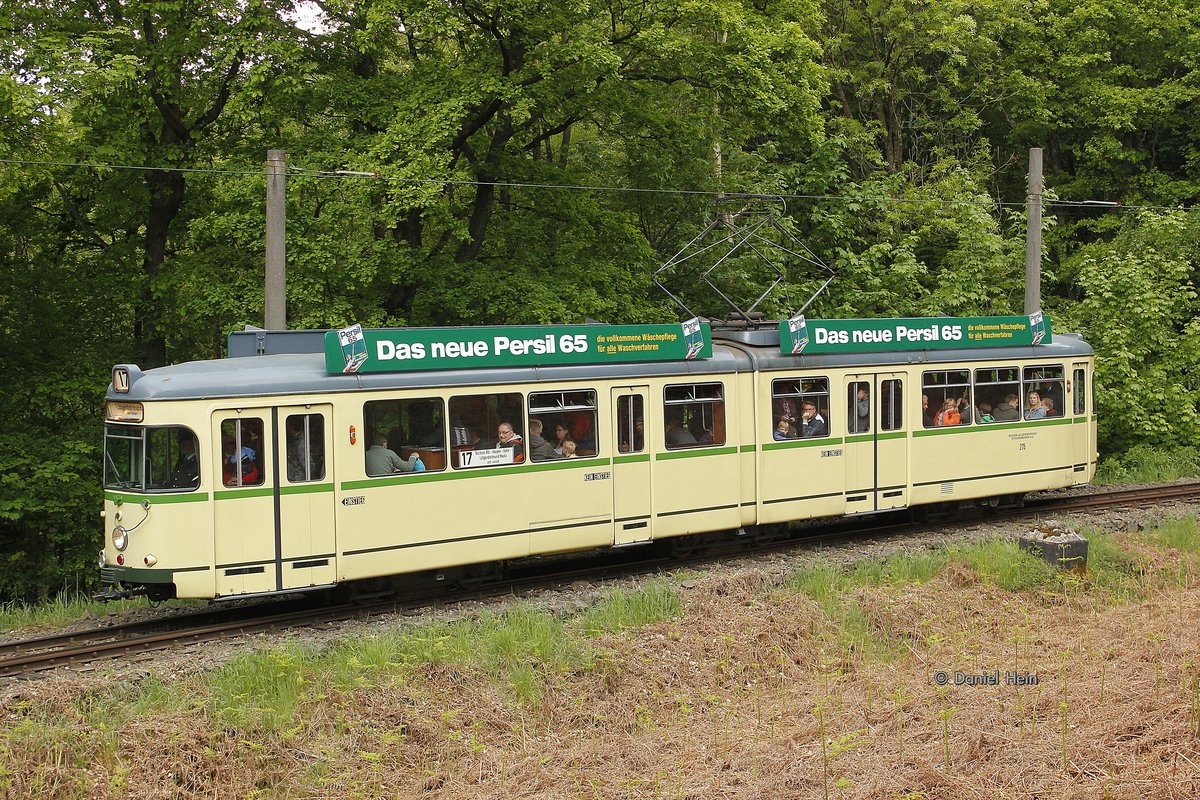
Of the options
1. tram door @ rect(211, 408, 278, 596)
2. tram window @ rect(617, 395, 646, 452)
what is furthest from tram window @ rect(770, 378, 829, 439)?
tram door @ rect(211, 408, 278, 596)

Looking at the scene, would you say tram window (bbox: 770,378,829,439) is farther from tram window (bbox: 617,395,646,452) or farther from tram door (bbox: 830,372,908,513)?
tram window (bbox: 617,395,646,452)

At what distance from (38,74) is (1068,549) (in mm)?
15760

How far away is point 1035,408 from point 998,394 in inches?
34.4

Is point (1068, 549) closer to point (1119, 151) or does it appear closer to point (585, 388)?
point (585, 388)

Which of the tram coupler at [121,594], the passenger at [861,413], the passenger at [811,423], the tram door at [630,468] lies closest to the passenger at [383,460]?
the tram coupler at [121,594]

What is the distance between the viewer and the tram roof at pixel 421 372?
11.1 meters

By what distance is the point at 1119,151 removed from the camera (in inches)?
1216

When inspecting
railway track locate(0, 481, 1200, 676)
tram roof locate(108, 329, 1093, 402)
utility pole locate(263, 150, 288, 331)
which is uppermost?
utility pole locate(263, 150, 288, 331)

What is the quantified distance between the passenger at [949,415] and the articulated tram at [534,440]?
38 mm

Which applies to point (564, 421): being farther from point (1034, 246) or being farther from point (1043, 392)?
point (1034, 246)

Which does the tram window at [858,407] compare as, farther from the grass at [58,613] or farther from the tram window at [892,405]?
the grass at [58,613]

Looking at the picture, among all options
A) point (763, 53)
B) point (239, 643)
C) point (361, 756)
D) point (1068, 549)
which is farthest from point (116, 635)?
point (763, 53)

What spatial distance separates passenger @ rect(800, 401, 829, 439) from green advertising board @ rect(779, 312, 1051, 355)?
2.47ft

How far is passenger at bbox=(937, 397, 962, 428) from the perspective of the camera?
1635 cm
